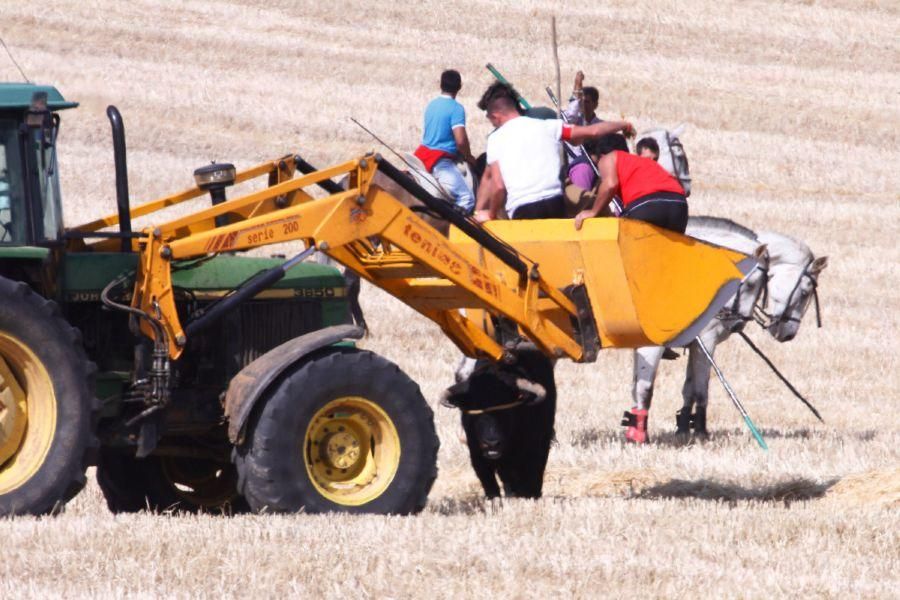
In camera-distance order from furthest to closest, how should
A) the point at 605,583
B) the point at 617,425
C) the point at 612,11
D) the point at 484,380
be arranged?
the point at 612,11 → the point at 617,425 → the point at 484,380 → the point at 605,583

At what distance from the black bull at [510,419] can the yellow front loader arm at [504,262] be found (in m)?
0.24

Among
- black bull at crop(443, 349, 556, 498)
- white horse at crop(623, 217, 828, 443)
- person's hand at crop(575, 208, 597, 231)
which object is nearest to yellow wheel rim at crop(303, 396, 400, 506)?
black bull at crop(443, 349, 556, 498)

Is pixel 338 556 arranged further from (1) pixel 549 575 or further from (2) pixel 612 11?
(2) pixel 612 11

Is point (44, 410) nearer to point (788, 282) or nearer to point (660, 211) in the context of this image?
point (660, 211)

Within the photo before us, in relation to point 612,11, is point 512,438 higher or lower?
lower

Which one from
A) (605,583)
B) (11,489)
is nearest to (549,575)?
(605,583)

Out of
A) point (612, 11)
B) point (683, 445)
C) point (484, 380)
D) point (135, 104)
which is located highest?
point (612, 11)

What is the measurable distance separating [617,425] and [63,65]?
18112 millimetres

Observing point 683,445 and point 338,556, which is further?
point 683,445

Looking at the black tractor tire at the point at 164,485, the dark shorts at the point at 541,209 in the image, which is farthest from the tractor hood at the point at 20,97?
the dark shorts at the point at 541,209

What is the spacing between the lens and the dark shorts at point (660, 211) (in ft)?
32.8

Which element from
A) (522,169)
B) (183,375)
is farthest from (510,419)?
(183,375)

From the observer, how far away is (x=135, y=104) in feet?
93.4

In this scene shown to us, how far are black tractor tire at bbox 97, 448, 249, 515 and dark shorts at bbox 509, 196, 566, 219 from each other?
236 cm
